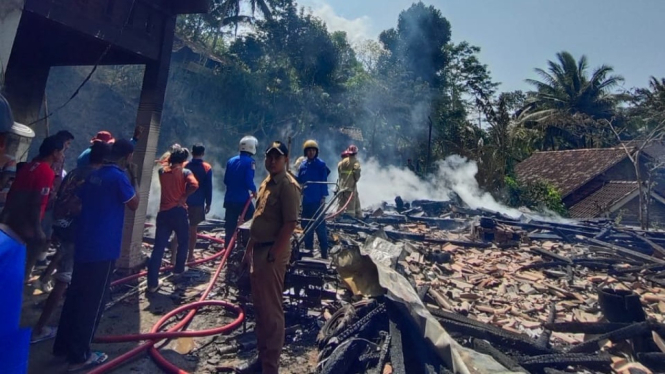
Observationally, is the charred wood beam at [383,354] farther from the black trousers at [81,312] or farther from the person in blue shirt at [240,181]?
the person in blue shirt at [240,181]

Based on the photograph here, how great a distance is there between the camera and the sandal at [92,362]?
3.42 m

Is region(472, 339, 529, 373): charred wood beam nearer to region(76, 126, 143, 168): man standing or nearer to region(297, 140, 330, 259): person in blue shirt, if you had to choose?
region(297, 140, 330, 259): person in blue shirt

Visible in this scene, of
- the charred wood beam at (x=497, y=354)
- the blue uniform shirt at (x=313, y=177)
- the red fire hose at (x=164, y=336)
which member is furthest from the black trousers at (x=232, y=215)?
the charred wood beam at (x=497, y=354)

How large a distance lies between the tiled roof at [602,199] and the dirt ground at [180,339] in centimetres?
2077

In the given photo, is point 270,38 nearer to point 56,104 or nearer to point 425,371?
point 56,104

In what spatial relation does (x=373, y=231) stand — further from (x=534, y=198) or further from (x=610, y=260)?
(x=534, y=198)

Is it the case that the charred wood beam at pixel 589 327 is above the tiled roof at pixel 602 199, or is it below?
below

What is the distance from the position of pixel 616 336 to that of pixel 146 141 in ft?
22.1

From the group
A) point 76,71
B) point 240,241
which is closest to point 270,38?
point 76,71

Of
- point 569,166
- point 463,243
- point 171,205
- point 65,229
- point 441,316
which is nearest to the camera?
point 65,229

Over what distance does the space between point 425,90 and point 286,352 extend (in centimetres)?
2184

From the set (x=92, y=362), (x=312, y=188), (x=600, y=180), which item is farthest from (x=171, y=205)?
(x=600, y=180)

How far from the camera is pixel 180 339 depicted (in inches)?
167

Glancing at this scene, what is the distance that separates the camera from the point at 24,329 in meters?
1.63
